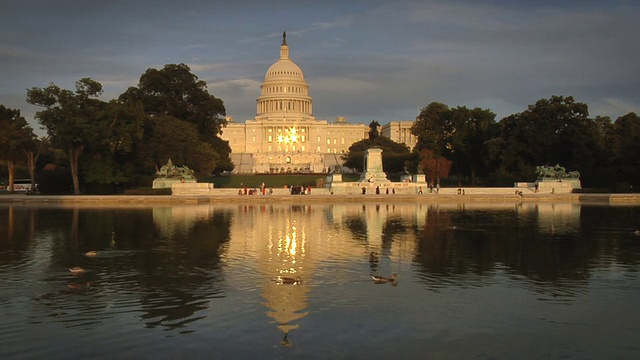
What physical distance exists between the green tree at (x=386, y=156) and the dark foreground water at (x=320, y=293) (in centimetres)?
5807

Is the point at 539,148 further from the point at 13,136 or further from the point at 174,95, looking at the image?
the point at 13,136

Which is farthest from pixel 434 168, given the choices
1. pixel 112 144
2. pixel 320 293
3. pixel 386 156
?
pixel 320 293

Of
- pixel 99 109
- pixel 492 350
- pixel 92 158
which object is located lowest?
pixel 492 350

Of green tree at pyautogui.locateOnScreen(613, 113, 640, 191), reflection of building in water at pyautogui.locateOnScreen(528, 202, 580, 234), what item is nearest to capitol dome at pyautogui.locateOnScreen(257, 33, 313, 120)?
green tree at pyautogui.locateOnScreen(613, 113, 640, 191)

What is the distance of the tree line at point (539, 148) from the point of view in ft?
170

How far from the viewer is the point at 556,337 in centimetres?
960

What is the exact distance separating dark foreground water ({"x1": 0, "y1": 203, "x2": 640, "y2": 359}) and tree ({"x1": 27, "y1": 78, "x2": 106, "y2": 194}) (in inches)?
968

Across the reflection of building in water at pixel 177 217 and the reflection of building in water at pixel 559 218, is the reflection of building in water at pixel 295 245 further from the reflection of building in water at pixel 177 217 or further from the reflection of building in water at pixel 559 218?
the reflection of building in water at pixel 559 218

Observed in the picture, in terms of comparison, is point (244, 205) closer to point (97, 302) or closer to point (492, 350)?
point (97, 302)

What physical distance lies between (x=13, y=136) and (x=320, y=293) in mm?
43859

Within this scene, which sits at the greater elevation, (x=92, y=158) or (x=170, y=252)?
(x=92, y=158)

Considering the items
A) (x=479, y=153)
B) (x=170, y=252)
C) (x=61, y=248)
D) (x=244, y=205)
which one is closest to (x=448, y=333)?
(x=170, y=252)

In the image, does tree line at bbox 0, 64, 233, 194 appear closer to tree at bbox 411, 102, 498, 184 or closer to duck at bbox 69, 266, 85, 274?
tree at bbox 411, 102, 498, 184

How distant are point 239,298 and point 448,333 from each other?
160 inches
